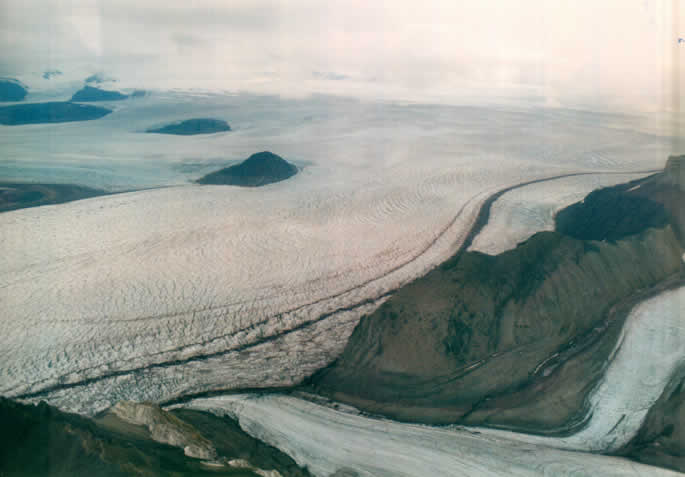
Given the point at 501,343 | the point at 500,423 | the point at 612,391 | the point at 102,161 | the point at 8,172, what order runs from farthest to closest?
the point at 102,161 → the point at 8,172 → the point at 501,343 → the point at 612,391 → the point at 500,423

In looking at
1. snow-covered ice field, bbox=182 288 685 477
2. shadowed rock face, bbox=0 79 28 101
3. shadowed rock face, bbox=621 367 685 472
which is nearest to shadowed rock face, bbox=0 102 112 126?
shadowed rock face, bbox=0 79 28 101

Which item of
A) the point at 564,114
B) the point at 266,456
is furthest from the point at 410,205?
the point at 564,114

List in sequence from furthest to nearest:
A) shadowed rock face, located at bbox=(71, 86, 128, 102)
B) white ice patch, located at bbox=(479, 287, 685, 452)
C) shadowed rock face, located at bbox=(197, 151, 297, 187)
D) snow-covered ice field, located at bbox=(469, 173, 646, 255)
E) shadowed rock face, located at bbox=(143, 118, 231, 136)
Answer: shadowed rock face, located at bbox=(71, 86, 128, 102) → shadowed rock face, located at bbox=(143, 118, 231, 136) → shadowed rock face, located at bbox=(197, 151, 297, 187) → snow-covered ice field, located at bbox=(469, 173, 646, 255) → white ice patch, located at bbox=(479, 287, 685, 452)

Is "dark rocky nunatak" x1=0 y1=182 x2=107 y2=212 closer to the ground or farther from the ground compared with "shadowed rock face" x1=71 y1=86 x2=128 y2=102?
closer to the ground

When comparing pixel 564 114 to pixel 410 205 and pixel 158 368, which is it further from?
pixel 158 368

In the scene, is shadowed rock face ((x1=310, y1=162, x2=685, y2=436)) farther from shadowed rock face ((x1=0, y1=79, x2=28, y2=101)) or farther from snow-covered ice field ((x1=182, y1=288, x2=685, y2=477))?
shadowed rock face ((x1=0, y1=79, x2=28, y2=101))

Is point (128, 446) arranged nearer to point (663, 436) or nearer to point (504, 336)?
point (504, 336)

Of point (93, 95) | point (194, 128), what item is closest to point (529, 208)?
point (194, 128)
